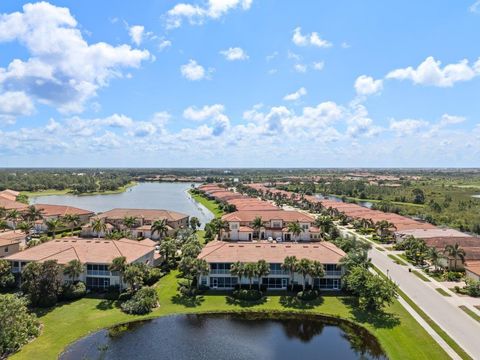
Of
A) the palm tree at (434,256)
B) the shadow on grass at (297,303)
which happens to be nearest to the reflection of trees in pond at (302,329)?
the shadow on grass at (297,303)

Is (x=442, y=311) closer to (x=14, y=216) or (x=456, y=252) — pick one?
(x=456, y=252)

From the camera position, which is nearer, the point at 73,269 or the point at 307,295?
the point at 73,269

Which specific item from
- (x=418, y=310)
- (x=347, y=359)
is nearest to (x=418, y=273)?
(x=418, y=310)

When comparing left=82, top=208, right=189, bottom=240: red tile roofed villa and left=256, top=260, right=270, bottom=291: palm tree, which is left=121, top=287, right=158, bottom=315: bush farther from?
left=82, top=208, right=189, bottom=240: red tile roofed villa

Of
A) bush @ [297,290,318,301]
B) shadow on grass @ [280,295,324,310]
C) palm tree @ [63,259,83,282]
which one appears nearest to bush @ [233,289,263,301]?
shadow on grass @ [280,295,324,310]

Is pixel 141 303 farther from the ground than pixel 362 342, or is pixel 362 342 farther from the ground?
pixel 141 303

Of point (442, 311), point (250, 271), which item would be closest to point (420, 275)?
point (442, 311)

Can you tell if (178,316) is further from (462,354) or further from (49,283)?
(462,354)
